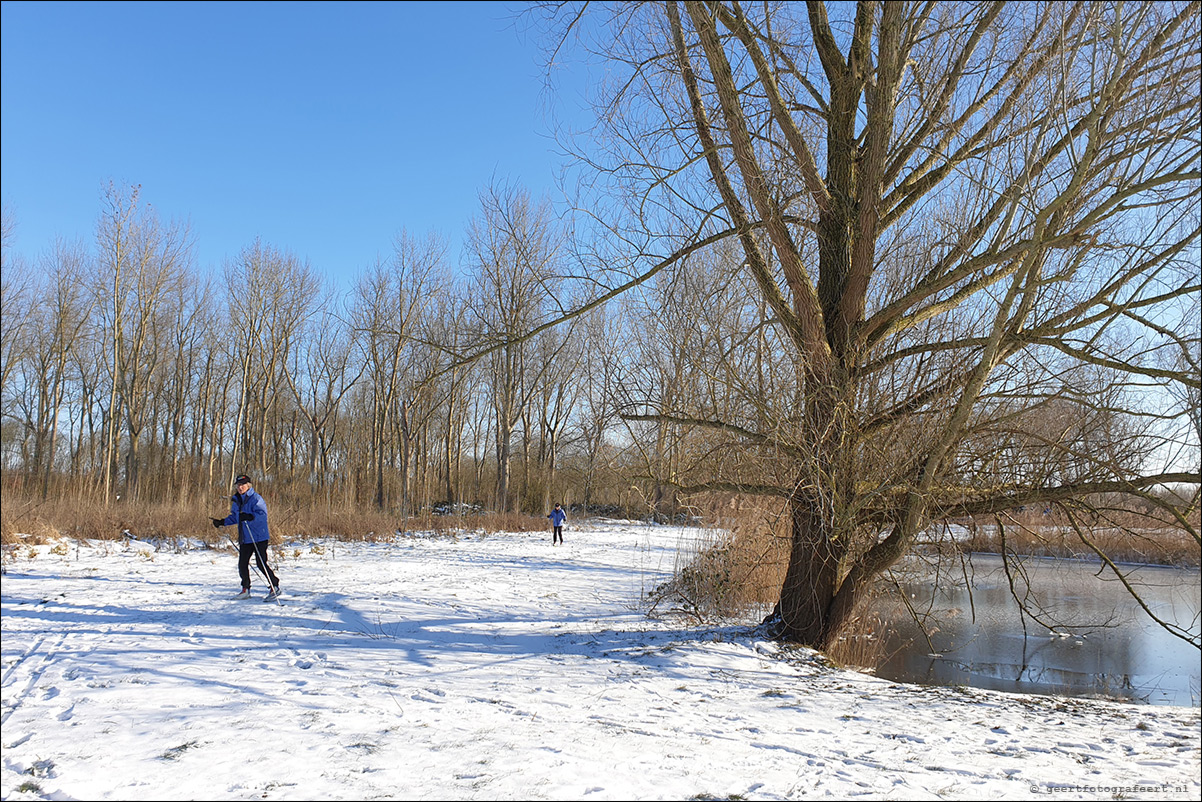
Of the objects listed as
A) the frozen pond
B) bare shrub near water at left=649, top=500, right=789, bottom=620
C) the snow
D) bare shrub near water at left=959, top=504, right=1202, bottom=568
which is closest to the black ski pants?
the snow

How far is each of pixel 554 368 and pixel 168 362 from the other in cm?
2261

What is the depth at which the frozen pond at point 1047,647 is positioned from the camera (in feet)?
28.9

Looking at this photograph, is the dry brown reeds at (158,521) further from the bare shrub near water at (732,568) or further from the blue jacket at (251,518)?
the bare shrub near water at (732,568)

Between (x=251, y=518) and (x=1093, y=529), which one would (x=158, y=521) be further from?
(x=1093, y=529)

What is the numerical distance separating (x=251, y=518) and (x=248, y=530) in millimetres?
166

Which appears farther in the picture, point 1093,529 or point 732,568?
point 732,568

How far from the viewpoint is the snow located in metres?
3.95

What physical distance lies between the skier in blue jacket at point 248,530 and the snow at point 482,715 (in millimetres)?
352

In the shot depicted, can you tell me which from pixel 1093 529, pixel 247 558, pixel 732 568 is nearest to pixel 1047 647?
pixel 1093 529

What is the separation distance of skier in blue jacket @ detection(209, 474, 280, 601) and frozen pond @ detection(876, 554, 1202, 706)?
8.39 meters

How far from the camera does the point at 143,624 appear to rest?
25.6 feet

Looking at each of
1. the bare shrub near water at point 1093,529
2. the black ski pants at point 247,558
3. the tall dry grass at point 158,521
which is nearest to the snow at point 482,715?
the black ski pants at point 247,558

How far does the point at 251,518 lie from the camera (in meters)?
9.55

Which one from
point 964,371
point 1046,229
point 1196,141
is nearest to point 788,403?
point 964,371
